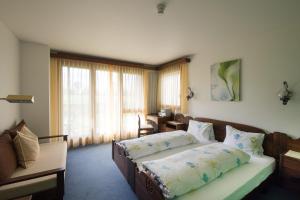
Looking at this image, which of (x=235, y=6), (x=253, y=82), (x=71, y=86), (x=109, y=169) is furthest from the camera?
(x=71, y=86)

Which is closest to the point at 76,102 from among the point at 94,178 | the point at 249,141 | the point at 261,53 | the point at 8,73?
the point at 8,73

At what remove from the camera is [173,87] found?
4.39 m

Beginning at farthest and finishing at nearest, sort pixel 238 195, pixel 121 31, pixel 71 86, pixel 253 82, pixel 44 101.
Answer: pixel 71 86 → pixel 44 101 → pixel 253 82 → pixel 121 31 → pixel 238 195

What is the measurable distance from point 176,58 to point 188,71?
551mm

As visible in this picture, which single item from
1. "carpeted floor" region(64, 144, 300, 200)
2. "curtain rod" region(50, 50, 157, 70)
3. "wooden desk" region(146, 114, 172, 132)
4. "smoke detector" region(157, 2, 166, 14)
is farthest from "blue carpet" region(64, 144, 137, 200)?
"smoke detector" region(157, 2, 166, 14)

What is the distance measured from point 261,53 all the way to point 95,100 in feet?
12.2

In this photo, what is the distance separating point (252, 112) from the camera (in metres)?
2.64

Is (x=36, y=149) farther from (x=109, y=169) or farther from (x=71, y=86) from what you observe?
(x=71, y=86)

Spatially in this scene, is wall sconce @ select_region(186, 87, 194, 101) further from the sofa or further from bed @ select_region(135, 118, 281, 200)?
the sofa

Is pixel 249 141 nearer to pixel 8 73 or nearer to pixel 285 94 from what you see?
pixel 285 94

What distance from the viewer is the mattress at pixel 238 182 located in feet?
4.68

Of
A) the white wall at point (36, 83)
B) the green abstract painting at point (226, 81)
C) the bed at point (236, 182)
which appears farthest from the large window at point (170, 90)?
the white wall at point (36, 83)

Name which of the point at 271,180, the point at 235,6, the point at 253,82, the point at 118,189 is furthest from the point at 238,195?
the point at 235,6

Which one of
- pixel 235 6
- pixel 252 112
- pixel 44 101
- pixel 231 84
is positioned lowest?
pixel 252 112
